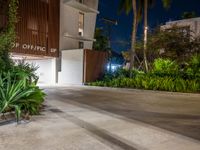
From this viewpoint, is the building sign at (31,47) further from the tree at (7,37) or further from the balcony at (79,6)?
the tree at (7,37)

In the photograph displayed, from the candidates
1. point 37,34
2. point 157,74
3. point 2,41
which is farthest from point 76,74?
point 2,41

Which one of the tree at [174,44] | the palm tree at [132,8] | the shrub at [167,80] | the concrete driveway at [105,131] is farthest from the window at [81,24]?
the concrete driveway at [105,131]

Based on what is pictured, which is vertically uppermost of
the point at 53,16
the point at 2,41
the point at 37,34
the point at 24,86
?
the point at 53,16

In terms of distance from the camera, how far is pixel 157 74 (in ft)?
76.0

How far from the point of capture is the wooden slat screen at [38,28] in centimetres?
2585

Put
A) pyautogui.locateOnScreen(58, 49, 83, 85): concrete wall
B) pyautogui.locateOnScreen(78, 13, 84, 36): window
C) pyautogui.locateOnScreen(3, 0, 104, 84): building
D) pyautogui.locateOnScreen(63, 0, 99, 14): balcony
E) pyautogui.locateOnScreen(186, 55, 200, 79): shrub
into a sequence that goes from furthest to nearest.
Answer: pyautogui.locateOnScreen(78, 13, 84, 36): window, pyautogui.locateOnScreen(63, 0, 99, 14): balcony, pyautogui.locateOnScreen(58, 49, 83, 85): concrete wall, pyautogui.locateOnScreen(3, 0, 104, 84): building, pyautogui.locateOnScreen(186, 55, 200, 79): shrub

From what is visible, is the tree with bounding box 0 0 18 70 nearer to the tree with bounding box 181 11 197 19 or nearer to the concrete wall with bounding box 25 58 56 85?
the concrete wall with bounding box 25 58 56 85

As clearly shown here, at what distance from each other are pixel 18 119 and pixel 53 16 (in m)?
21.7

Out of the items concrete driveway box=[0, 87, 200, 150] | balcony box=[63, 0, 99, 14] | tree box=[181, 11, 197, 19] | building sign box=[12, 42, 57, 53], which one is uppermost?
tree box=[181, 11, 197, 19]

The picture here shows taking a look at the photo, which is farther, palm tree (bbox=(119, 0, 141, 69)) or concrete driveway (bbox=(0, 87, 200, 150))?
palm tree (bbox=(119, 0, 141, 69))

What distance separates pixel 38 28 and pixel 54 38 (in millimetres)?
2290

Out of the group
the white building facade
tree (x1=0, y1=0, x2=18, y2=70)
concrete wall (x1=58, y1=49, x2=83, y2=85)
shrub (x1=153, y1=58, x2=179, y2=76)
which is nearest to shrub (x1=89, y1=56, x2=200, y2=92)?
shrub (x1=153, y1=58, x2=179, y2=76)

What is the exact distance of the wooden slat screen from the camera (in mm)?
25847

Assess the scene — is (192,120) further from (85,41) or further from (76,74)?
(85,41)
